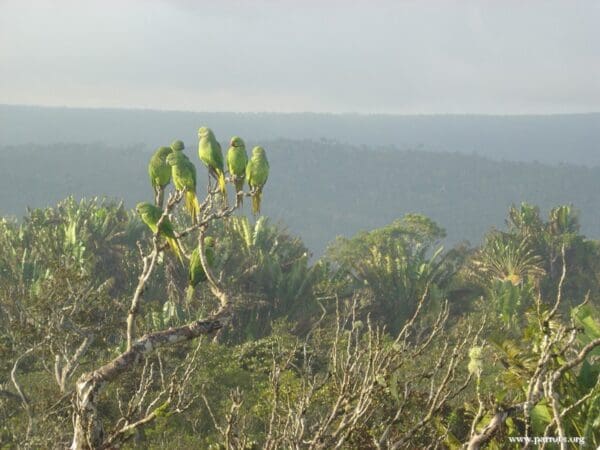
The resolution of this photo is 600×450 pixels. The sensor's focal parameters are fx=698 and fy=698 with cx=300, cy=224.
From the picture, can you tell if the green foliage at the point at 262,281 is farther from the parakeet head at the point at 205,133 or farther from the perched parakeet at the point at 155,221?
the perched parakeet at the point at 155,221

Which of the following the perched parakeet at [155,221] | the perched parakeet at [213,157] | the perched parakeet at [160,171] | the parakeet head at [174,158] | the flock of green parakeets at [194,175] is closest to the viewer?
the perched parakeet at [155,221]

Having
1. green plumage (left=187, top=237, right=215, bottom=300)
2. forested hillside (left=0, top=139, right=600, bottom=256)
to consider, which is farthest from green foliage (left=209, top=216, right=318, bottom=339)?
forested hillside (left=0, top=139, right=600, bottom=256)

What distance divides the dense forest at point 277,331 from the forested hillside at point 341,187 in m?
114

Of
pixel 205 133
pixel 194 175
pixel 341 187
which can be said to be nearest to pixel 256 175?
pixel 194 175

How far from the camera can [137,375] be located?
37.0ft

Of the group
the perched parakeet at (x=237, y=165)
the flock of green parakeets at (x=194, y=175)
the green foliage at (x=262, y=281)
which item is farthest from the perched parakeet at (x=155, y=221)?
the green foliage at (x=262, y=281)

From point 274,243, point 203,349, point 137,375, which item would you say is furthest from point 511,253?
point 137,375

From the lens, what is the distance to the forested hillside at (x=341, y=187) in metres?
150

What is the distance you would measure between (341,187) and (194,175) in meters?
182

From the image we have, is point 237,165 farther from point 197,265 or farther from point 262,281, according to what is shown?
point 262,281

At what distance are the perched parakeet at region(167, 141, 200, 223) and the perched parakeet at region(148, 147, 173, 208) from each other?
0.18 meters

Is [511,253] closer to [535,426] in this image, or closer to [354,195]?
[535,426]

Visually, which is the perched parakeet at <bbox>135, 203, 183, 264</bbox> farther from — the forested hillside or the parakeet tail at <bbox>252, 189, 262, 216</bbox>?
the forested hillside

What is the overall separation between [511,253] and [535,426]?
2246cm
